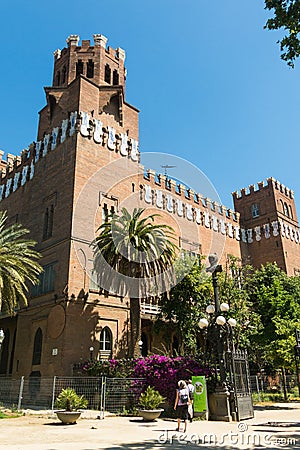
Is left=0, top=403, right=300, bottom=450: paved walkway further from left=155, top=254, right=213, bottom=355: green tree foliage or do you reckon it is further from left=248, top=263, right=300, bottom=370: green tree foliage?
left=155, top=254, right=213, bottom=355: green tree foliage

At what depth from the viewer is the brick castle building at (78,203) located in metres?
21.8

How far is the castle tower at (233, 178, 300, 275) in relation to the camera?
39531 millimetres

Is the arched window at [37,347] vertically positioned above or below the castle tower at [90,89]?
below

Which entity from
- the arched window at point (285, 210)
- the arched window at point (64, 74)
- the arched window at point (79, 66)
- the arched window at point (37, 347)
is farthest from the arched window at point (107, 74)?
the arched window at point (285, 210)

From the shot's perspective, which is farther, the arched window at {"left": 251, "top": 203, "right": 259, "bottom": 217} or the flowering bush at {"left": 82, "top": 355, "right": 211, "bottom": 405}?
the arched window at {"left": 251, "top": 203, "right": 259, "bottom": 217}

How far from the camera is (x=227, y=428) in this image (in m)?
11.9

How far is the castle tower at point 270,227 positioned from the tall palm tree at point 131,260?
20201 mm

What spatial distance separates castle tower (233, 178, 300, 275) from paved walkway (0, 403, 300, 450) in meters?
26.4

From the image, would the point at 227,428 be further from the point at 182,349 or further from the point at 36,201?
the point at 36,201

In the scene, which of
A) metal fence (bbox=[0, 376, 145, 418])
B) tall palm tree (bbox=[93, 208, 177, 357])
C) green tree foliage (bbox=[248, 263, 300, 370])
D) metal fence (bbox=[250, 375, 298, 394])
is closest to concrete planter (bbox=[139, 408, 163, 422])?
metal fence (bbox=[0, 376, 145, 418])

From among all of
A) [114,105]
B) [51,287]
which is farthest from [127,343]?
[114,105]

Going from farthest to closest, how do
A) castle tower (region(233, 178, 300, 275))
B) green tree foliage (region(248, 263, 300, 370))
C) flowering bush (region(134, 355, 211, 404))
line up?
castle tower (region(233, 178, 300, 275)) < green tree foliage (region(248, 263, 300, 370)) < flowering bush (region(134, 355, 211, 404))

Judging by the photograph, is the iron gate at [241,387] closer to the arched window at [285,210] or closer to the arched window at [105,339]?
the arched window at [105,339]

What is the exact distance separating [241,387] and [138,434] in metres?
5.54
